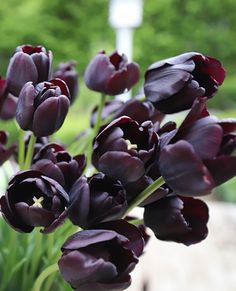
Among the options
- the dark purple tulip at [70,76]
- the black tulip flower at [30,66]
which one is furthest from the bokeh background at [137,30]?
the black tulip flower at [30,66]

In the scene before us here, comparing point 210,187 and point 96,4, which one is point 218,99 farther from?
point 210,187

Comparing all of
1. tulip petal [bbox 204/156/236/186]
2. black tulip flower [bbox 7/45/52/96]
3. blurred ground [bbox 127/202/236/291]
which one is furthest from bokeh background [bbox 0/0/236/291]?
tulip petal [bbox 204/156/236/186]

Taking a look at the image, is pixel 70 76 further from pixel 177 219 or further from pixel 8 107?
pixel 177 219

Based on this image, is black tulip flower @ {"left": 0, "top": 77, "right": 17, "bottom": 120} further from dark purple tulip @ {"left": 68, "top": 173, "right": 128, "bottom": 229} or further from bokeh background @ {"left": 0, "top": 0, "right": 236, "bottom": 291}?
bokeh background @ {"left": 0, "top": 0, "right": 236, "bottom": 291}

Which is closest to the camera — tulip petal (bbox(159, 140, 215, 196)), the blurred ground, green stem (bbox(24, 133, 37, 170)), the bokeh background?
tulip petal (bbox(159, 140, 215, 196))

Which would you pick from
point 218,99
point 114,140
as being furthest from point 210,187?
point 218,99

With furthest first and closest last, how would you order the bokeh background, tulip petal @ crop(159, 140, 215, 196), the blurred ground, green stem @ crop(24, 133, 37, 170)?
the bokeh background, the blurred ground, green stem @ crop(24, 133, 37, 170), tulip petal @ crop(159, 140, 215, 196)

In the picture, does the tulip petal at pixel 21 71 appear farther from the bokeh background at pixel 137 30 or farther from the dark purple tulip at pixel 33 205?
the bokeh background at pixel 137 30

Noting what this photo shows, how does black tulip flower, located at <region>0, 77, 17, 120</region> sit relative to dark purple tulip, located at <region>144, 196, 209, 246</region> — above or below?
above
